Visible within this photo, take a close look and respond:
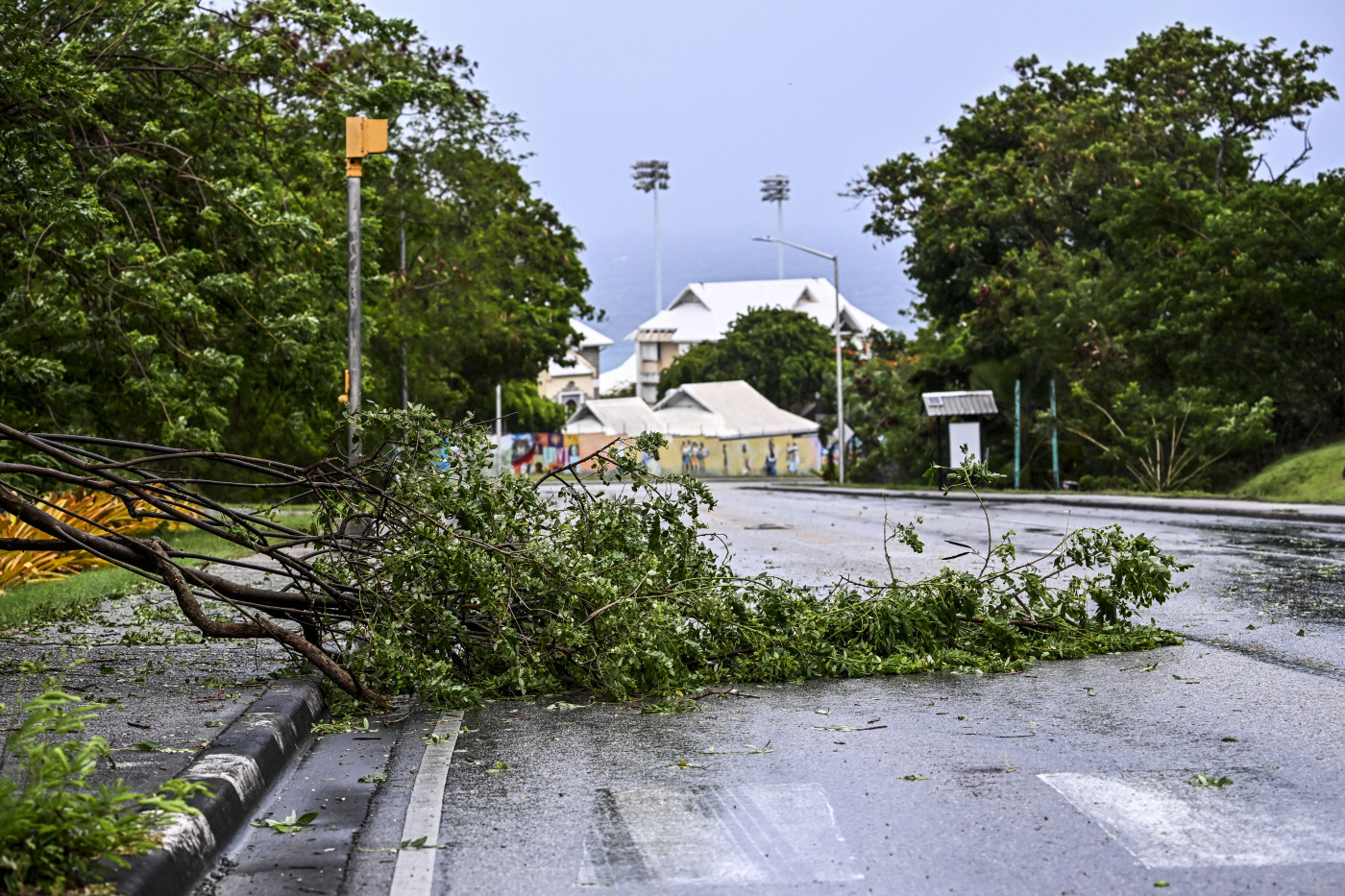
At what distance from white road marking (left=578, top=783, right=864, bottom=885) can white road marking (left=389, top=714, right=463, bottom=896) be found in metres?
0.54

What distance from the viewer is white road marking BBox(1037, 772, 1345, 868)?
4.35 metres

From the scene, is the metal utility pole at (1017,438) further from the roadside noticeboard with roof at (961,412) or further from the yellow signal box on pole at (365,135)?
the yellow signal box on pole at (365,135)

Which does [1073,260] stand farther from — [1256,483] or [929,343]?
[929,343]

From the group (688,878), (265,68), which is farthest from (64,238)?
(688,878)

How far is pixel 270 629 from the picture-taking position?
22.9 feet

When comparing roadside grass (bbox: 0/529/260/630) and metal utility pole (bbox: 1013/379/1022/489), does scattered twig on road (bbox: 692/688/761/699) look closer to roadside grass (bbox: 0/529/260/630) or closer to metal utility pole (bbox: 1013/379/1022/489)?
roadside grass (bbox: 0/529/260/630)

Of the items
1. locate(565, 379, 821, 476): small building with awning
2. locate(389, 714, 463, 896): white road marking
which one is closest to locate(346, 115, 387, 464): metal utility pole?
locate(389, 714, 463, 896): white road marking

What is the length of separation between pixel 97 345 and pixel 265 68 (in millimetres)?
4723

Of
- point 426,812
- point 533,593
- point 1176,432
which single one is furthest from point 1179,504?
point 426,812

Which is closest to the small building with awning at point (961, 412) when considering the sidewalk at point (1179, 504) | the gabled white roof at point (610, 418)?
the sidewalk at point (1179, 504)

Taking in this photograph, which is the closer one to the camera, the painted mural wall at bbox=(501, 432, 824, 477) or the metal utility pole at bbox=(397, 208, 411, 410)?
the metal utility pole at bbox=(397, 208, 411, 410)

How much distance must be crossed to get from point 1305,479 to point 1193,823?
24.9m

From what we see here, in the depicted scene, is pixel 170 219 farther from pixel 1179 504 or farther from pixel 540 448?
pixel 540 448

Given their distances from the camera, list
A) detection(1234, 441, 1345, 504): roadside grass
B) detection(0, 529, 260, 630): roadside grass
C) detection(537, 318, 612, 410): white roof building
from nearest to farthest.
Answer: detection(0, 529, 260, 630): roadside grass, detection(1234, 441, 1345, 504): roadside grass, detection(537, 318, 612, 410): white roof building
